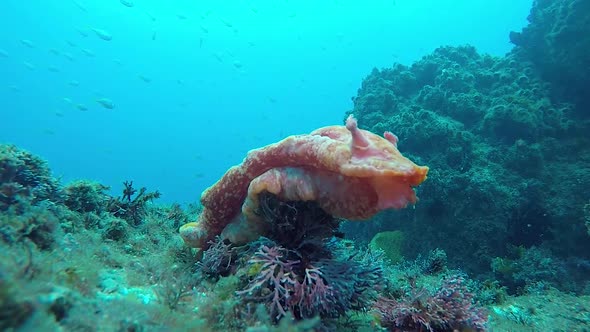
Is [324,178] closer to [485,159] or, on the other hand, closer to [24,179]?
[24,179]

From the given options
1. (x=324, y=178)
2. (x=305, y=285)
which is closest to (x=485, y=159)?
(x=324, y=178)

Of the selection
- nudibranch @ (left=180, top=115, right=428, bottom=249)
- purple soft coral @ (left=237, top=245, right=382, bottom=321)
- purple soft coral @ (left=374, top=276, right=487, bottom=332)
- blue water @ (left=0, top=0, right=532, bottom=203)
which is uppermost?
blue water @ (left=0, top=0, right=532, bottom=203)

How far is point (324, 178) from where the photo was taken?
11.4ft

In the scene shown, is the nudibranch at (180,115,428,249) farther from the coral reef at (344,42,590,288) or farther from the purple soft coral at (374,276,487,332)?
the coral reef at (344,42,590,288)

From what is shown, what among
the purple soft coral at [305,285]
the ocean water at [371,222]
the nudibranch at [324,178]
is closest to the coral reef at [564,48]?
the ocean water at [371,222]

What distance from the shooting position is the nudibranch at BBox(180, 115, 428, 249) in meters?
3.12

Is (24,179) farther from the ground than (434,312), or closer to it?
farther from the ground

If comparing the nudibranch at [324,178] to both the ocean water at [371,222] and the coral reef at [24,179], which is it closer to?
the ocean water at [371,222]

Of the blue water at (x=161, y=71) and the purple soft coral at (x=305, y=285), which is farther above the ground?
the blue water at (x=161, y=71)

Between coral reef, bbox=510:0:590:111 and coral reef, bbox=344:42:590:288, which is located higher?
coral reef, bbox=510:0:590:111

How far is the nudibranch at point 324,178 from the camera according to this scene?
312 cm

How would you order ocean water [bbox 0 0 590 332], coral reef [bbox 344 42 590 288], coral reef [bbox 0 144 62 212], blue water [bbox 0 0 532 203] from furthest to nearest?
blue water [bbox 0 0 532 203] → coral reef [bbox 344 42 590 288] → coral reef [bbox 0 144 62 212] → ocean water [bbox 0 0 590 332]

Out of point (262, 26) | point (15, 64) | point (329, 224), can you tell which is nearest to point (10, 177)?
point (329, 224)

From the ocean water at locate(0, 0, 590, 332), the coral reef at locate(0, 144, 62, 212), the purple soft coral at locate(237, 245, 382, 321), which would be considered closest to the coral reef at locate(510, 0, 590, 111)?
the ocean water at locate(0, 0, 590, 332)
